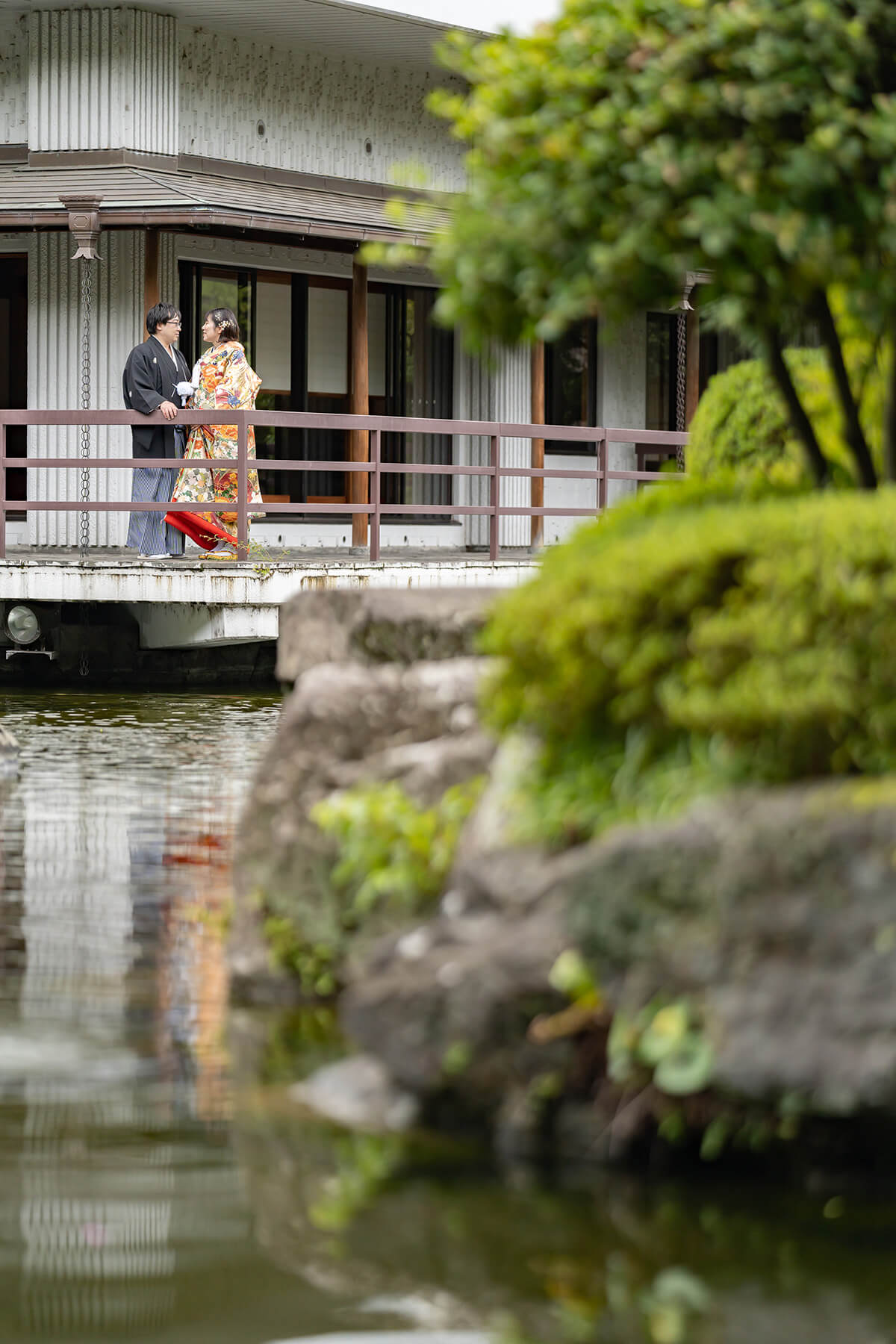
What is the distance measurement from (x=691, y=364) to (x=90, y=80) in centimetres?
811

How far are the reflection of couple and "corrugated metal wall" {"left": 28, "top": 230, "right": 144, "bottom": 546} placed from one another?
3.13 meters

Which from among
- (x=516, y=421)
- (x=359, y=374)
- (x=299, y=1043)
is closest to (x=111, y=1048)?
(x=299, y=1043)

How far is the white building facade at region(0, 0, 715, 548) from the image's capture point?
66.5 ft

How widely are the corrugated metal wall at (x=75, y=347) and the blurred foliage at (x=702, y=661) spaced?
1618cm

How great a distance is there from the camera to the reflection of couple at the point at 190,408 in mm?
17031

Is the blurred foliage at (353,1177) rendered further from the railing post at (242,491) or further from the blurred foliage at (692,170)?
the railing post at (242,491)

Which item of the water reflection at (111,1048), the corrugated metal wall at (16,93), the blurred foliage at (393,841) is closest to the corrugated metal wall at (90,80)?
the corrugated metal wall at (16,93)

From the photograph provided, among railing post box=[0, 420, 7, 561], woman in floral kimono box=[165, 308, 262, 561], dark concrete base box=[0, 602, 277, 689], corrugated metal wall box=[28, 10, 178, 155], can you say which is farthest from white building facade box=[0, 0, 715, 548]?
woman in floral kimono box=[165, 308, 262, 561]

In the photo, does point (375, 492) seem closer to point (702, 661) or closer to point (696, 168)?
point (696, 168)

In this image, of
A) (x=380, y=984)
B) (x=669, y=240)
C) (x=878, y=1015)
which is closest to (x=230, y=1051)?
(x=380, y=984)

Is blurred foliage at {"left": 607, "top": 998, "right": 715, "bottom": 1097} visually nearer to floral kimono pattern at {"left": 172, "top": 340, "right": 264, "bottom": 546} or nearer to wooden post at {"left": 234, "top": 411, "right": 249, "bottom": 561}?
wooden post at {"left": 234, "top": 411, "right": 249, "bottom": 561}

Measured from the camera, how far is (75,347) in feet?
67.6

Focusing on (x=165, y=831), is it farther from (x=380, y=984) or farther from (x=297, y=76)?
(x=297, y=76)

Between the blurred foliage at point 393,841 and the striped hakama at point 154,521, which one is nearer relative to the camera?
the blurred foliage at point 393,841
